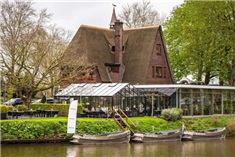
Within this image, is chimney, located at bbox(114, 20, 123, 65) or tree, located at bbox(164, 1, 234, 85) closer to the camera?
tree, located at bbox(164, 1, 234, 85)

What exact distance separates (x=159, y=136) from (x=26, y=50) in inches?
520

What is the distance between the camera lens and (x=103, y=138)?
30953mm

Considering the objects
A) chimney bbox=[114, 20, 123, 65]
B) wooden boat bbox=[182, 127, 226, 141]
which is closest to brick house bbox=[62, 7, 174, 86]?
chimney bbox=[114, 20, 123, 65]

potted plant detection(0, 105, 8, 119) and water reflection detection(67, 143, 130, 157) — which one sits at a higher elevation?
potted plant detection(0, 105, 8, 119)

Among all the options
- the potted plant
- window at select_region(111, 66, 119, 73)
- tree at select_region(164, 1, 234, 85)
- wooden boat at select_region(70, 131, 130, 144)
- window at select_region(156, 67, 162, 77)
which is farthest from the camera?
window at select_region(156, 67, 162, 77)

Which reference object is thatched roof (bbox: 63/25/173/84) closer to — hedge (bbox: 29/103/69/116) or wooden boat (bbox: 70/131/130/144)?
hedge (bbox: 29/103/69/116)

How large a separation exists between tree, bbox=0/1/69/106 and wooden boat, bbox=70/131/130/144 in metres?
9.72

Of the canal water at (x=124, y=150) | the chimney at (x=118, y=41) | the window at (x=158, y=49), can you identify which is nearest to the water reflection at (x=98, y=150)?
the canal water at (x=124, y=150)

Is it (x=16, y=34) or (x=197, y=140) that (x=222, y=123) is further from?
(x=16, y=34)

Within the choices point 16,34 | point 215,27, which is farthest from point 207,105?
point 16,34

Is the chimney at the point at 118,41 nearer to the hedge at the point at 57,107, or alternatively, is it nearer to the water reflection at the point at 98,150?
the hedge at the point at 57,107

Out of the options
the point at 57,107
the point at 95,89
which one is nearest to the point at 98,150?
the point at 57,107

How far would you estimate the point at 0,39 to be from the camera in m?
39.0

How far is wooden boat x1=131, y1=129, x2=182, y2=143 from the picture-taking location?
106 ft
